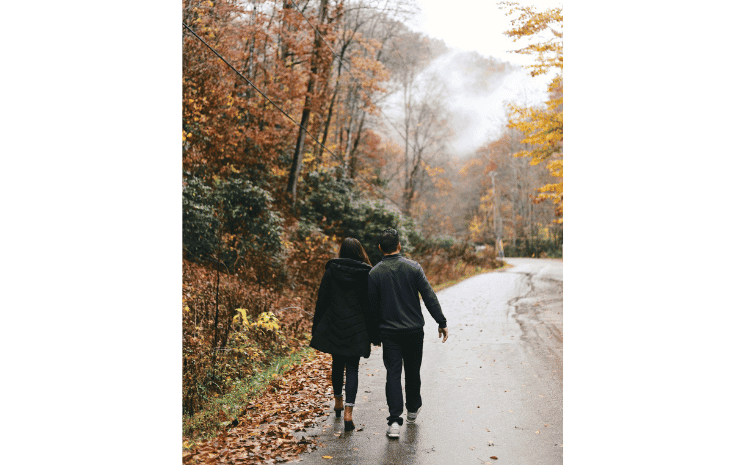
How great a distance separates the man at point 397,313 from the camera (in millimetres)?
4930

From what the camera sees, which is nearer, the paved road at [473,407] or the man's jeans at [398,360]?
the paved road at [473,407]

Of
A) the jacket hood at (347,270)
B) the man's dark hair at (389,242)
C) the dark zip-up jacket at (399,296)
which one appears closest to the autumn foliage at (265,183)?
the dark zip-up jacket at (399,296)

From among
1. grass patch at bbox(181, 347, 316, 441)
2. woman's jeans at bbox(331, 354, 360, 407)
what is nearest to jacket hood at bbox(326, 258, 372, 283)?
woman's jeans at bbox(331, 354, 360, 407)

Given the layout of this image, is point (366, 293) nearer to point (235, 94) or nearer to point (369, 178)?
point (235, 94)

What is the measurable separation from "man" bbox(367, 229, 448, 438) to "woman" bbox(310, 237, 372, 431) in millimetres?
107

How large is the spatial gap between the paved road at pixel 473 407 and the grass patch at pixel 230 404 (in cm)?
91

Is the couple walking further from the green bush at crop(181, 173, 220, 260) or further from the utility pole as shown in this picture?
the utility pole

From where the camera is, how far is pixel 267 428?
5.01 m

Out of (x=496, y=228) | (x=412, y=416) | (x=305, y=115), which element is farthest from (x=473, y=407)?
(x=496, y=228)

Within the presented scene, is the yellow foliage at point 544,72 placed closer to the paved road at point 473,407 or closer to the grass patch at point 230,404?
the paved road at point 473,407

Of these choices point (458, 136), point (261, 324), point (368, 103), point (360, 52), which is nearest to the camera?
point (261, 324)

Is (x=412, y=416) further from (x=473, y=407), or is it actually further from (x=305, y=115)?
(x=305, y=115)

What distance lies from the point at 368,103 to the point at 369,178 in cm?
355
